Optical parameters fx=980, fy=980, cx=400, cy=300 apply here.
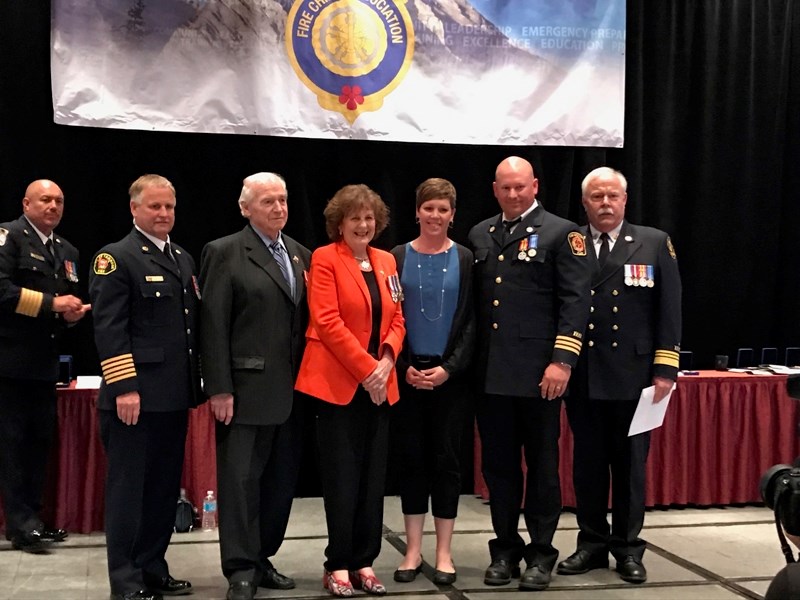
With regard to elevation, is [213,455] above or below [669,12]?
below

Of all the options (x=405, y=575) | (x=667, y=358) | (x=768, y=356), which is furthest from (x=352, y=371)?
(x=768, y=356)

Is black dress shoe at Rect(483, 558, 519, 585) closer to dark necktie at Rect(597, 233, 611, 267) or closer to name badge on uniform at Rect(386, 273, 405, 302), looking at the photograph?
name badge on uniform at Rect(386, 273, 405, 302)

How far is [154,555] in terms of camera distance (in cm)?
378

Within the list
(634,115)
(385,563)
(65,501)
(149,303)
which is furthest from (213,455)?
(634,115)

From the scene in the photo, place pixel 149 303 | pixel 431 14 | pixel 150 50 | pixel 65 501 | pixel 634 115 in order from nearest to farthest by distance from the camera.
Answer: pixel 149 303 → pixel 65 501 → pixel 150 50 → pixel 431 14 → pixel 634 115

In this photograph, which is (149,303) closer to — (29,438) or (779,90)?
(29,438)

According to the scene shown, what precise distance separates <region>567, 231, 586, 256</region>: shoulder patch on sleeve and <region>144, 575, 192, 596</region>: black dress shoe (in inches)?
79.9

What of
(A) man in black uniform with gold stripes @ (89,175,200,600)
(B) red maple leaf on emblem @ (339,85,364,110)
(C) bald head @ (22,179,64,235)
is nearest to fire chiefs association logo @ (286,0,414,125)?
(B) red maple leaf on emblem @ (339,85,364,110)

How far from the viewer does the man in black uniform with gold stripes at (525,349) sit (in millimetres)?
3873

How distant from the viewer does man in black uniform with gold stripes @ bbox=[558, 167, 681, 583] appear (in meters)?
4.10

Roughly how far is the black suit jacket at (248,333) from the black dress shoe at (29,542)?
1.49 metres

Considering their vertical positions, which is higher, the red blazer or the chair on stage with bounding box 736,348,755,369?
the red blazer

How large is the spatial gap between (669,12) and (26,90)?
3816 millimetres

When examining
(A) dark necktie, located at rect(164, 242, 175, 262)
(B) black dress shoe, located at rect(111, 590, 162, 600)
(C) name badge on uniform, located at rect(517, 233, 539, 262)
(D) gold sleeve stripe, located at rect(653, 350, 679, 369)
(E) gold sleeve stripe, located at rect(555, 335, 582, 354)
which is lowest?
(B) black dress shoe, located at rect(111, 590, 162, 600)
